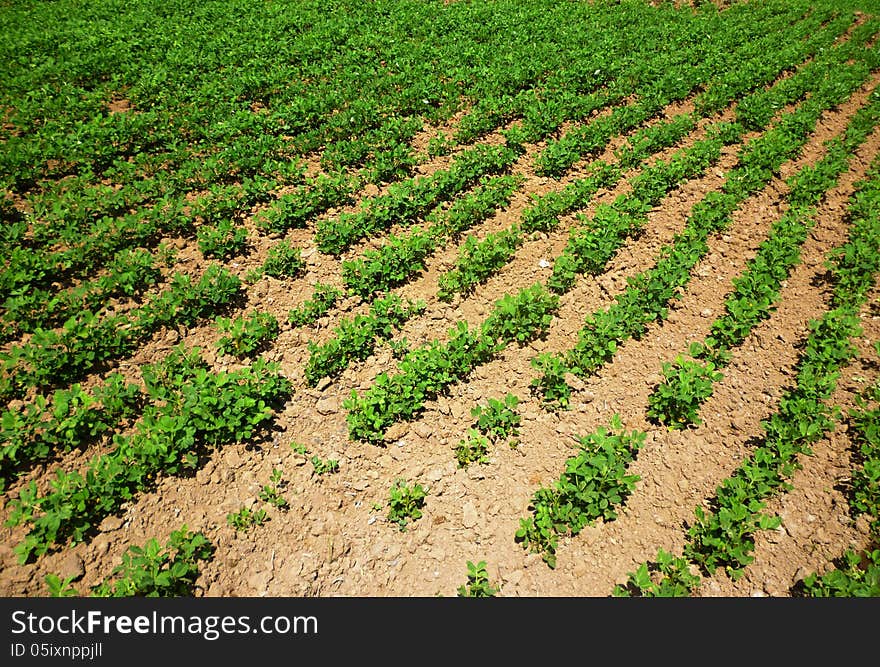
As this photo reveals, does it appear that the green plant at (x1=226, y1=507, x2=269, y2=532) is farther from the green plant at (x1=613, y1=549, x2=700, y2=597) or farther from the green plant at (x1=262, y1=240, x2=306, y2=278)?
the green plant at (x1=262, y1=240, x2=306, y2=278)

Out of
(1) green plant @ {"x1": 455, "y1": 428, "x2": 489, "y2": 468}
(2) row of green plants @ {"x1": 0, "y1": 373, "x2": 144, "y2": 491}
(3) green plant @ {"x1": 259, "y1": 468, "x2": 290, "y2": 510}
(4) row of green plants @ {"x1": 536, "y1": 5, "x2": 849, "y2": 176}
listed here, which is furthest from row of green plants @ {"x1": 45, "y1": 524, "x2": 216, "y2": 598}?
(4) row of green plants @ {"x1": 536, "y1": 5, "x2": 849, "y2": 176}

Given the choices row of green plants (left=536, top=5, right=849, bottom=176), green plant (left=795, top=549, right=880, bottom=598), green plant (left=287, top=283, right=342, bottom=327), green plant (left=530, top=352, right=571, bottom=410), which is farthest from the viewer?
row of green plants (left=536, top=5, right=849, bottom=176)

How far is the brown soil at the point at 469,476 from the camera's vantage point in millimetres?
3908

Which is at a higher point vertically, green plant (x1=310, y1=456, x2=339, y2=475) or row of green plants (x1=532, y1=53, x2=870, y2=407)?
row of green plants (x1=532, y1=53, x2=870, y2=407)

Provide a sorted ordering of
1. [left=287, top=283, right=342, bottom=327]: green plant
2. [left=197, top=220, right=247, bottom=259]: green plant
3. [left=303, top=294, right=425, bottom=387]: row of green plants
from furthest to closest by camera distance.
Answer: [left=197, top=220, right=247, bottom=259]: green plant, [left=287, top=283, right=342, bottom=327]: green plant, [left=303, top=294, right=425, bottom=387]: row of green plants

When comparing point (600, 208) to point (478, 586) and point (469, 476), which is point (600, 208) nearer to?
point (469, 476)

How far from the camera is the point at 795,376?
18.3ft

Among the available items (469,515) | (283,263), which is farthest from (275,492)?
(283,263)

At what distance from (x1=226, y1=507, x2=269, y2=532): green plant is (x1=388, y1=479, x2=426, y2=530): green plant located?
3.92 ft

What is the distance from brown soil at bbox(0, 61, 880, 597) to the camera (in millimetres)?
3908

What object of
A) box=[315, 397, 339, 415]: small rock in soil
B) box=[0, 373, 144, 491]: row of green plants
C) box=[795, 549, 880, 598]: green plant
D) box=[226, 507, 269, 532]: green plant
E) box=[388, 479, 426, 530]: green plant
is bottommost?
box=[795, 549, 880, 598]: green plant

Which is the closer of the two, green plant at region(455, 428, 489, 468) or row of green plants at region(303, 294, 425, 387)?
green plant at region(455, 428, 489, 468)

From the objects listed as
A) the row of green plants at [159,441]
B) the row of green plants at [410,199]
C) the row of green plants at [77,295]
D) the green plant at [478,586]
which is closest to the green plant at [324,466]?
the row of green plants at [159,441]

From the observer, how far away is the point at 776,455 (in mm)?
4742
